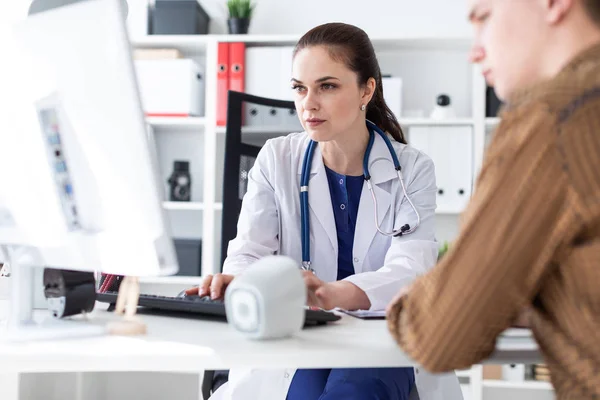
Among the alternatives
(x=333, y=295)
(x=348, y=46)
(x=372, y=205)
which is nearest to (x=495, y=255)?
(x=333, y=295)

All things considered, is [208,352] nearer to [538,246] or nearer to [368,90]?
[538,246]

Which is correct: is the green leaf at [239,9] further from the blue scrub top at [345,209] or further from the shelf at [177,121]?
the blue scrub top at [345,209]

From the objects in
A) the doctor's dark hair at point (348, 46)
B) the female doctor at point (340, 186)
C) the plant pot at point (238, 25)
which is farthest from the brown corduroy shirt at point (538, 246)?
the plant pot at point (238, 25)

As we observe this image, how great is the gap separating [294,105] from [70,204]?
4.00 ft

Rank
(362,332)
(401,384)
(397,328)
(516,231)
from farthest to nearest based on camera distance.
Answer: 1. (401,384)
2. (362,332)
3. (397,328)
4. (516,231)

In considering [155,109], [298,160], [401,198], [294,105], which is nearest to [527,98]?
[401,198]

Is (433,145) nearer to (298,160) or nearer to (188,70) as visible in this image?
(188,70)

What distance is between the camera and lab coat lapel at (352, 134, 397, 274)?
170cm

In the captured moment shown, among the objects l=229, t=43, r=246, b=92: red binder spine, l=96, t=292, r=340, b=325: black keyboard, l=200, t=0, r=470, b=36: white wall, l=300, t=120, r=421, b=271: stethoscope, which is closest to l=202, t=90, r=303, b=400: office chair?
l=300, t=120, r=421, b=271: stethoscope

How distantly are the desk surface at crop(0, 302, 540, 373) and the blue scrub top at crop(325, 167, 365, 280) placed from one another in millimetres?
805

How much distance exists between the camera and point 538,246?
0.65 metres

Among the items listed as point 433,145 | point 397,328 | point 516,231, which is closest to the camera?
point 516,231

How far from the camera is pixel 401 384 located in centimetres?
116

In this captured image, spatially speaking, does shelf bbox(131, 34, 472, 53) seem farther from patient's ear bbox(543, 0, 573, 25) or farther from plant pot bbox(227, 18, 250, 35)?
patient's ear bbox(543, 0, 573, 25)
